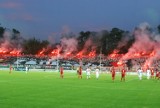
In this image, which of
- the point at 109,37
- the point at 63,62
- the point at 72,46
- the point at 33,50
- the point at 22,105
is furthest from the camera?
the point at 33,50

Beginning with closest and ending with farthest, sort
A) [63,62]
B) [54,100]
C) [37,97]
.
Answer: [54,100] → [37,97] → [63,62]

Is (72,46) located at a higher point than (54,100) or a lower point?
higher

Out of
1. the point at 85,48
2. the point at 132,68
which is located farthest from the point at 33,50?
the point at 132,68

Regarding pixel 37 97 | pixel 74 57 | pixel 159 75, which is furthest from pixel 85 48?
pixel 37 97

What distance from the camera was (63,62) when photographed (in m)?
117

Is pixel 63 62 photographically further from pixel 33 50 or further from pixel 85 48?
pixel 33 50

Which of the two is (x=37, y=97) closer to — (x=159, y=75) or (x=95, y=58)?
(x=159, y=75)

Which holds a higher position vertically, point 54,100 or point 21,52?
point 21,52

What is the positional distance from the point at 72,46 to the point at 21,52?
26.0 meters

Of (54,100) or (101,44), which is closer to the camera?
(54,100)

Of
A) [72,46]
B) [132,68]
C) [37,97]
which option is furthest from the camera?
[72,46]

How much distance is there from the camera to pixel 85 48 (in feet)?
444

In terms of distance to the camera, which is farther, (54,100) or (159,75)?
(159,75)

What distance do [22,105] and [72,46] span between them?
108m
